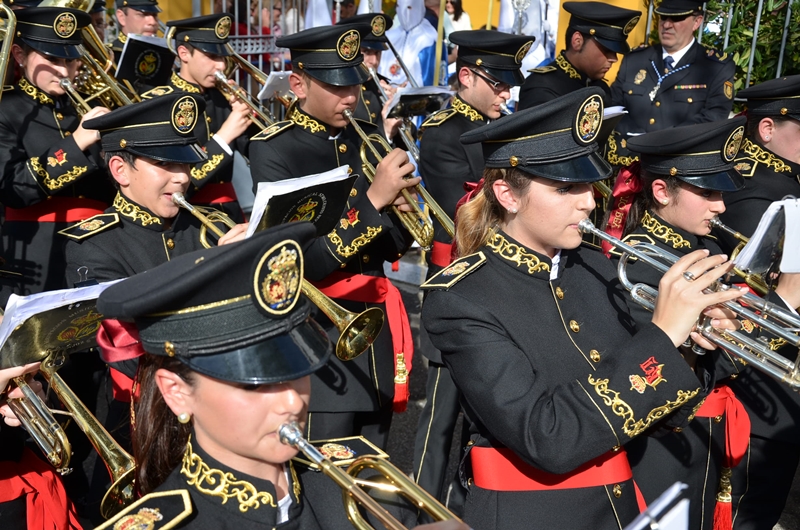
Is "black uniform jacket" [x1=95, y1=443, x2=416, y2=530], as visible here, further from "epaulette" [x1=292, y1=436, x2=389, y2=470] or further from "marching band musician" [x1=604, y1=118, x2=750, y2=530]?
"marching band musician" [x1=604, y1=118, x2=750, y2=530]

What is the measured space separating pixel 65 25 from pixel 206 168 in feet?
3.77

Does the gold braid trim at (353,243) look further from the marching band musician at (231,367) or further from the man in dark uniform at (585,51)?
the man in dark uniform at (585,51)

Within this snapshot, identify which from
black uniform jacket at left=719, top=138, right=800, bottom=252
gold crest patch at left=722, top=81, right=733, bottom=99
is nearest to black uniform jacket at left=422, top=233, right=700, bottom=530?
black uniform jacket at left=719, top=138, right=800, bottom=252

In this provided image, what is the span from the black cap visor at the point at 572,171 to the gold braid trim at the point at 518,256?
26cm

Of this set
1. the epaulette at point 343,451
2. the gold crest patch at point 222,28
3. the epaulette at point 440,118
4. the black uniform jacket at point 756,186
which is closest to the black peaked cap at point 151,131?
the epaulette at point 343,451

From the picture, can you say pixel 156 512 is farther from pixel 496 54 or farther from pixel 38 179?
pixel 496 54

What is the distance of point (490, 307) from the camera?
2.77 metres

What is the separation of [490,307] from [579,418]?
447mm

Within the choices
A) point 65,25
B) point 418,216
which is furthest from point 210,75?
point 418,216

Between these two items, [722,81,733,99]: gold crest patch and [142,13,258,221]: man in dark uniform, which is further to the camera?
[722,81,733,99]: gold crest patch

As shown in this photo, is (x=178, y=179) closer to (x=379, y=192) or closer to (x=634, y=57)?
(x=379, y=192)

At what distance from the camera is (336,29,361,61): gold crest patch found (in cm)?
475

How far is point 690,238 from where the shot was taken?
12.0 ft

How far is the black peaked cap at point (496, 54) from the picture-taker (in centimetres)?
569
